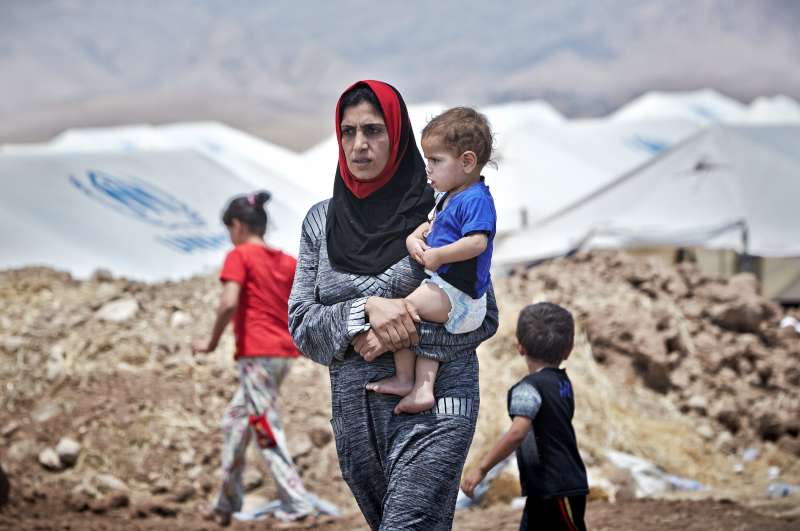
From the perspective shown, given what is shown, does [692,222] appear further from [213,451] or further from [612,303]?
[213,451]

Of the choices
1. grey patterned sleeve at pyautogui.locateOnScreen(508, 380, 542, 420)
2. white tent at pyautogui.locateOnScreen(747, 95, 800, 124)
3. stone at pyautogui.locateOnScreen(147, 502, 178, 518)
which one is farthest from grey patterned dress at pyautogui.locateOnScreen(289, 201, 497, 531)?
white tent at pyautogui.locateOnScreen(747, 95, 800, 124)

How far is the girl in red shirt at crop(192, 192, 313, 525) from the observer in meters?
4.68

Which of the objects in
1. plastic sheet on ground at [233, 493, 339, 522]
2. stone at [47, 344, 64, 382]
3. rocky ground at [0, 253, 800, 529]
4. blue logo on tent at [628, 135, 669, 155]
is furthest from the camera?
blue logo on tent at [628, 135, 669, 155]

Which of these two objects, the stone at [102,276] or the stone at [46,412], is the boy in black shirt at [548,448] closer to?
the stone at [46,412]

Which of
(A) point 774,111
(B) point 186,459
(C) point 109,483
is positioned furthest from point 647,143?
(C) point 109,483

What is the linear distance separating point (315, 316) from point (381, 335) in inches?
8.4

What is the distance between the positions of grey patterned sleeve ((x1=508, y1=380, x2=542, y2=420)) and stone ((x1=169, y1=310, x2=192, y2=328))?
4733 millimetres

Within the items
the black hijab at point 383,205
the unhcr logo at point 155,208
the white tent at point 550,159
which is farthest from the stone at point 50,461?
the white tent at point 550,159

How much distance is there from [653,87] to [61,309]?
3742cm

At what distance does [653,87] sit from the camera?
1638 inches

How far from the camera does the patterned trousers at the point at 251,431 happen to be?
15.4 ft

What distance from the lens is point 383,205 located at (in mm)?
2416

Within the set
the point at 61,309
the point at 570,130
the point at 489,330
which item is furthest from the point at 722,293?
the point at 570,130

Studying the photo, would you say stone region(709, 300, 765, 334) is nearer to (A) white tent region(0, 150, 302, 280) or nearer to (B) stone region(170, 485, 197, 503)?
(A) white tent region(0, 150, 302, 280)
